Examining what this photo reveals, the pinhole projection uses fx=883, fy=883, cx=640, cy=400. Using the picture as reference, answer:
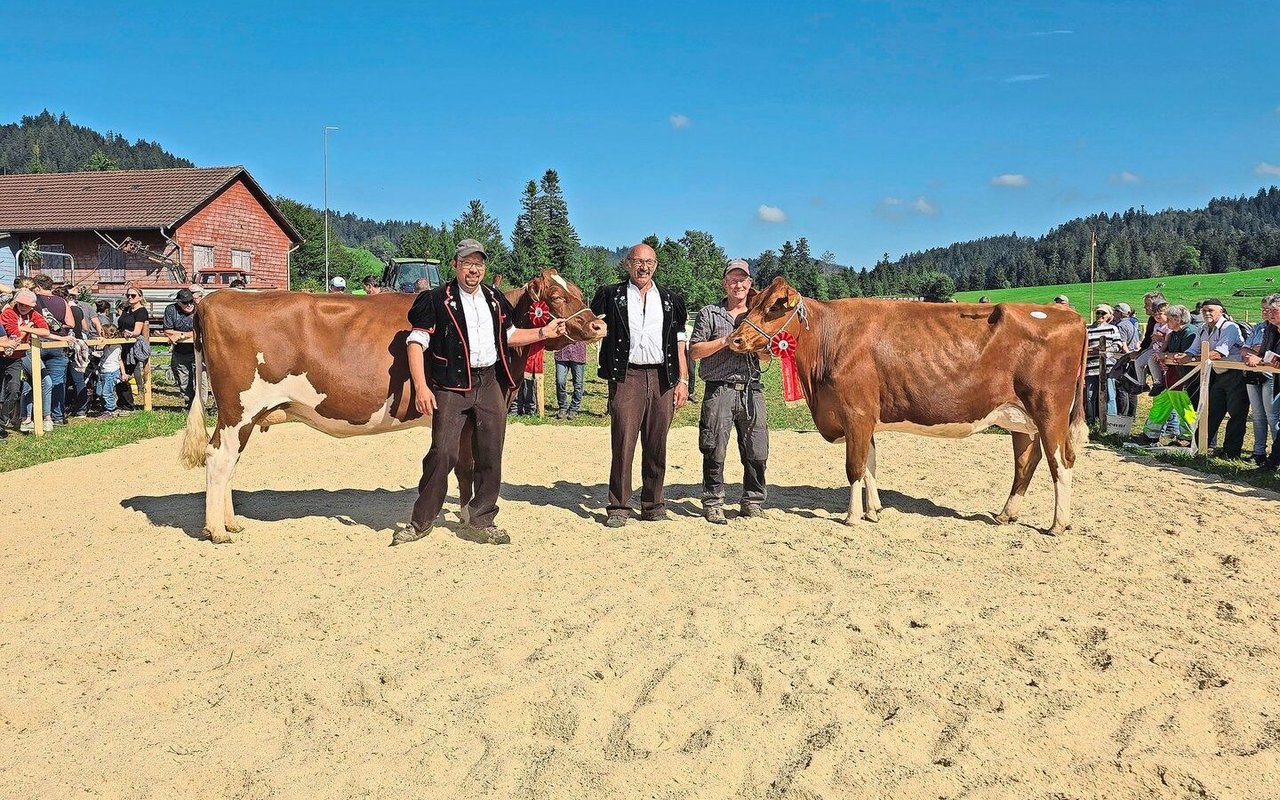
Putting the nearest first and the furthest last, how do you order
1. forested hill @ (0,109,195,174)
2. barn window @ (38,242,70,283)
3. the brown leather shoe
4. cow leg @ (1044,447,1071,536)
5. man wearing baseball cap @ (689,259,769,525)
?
1. the brown leather shoe
2. cow leg @ (1044,447,1071,536)
3. man wearing baseball cap @ (689,259,769,525)
4. barn window @ (38,242,70,283)
5. forested hill @ (0,109,195,174)

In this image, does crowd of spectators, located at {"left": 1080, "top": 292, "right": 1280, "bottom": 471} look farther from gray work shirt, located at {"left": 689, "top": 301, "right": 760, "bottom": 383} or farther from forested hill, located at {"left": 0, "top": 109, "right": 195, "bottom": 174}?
forested hill, located at {"left": 0, "top": 109, "right": 195, "bottom": 174}

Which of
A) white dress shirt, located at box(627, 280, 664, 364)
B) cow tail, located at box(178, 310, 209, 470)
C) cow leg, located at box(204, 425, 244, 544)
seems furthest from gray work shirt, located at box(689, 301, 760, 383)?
cow tail, located at box(178, 310, 209, 470)

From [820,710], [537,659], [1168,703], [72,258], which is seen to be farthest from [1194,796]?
[72,258]

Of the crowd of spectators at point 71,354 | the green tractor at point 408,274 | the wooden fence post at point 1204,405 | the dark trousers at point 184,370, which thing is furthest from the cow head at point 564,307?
the green tractor at point 408,274

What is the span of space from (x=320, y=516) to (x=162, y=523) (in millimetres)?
1214

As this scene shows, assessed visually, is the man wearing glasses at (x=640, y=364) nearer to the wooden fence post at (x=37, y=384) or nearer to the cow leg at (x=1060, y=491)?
the cow leg at (x=1060, y=491)

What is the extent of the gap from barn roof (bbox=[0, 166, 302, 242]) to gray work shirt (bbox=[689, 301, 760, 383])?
31.2 meters

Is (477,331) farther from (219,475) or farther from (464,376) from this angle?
(219,475)

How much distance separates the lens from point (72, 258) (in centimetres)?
3366

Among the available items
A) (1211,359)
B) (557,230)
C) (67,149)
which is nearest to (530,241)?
(557,230)

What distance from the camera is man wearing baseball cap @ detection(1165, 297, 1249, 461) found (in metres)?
10.0

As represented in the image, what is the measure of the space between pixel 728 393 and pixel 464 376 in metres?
2.17

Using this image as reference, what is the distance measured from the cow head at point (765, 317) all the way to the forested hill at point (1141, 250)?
74540 mm

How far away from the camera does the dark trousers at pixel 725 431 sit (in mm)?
7188
